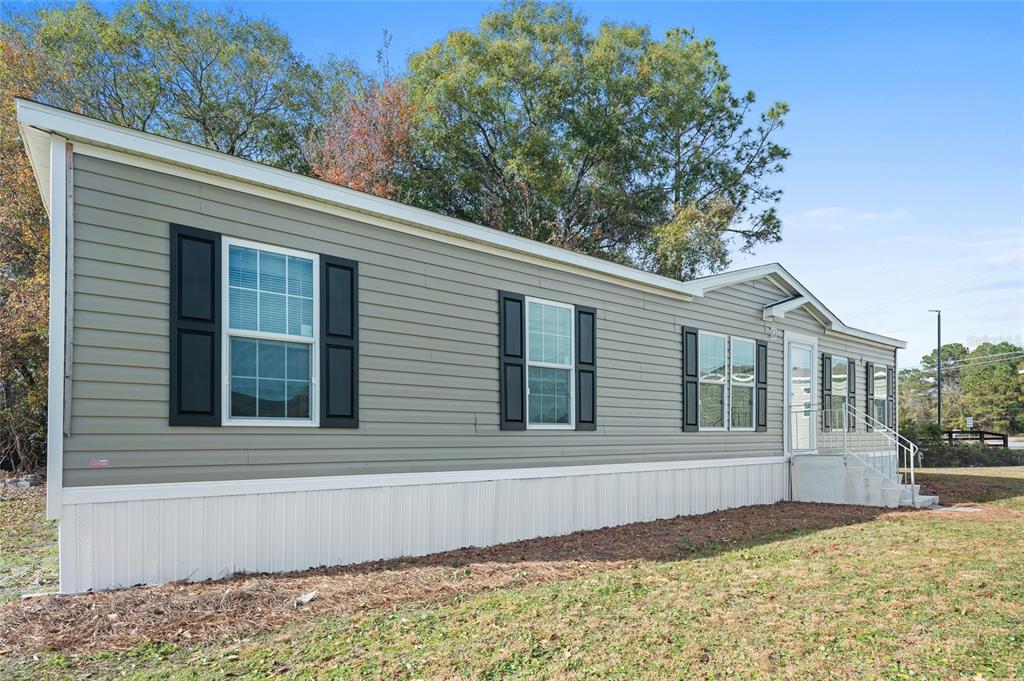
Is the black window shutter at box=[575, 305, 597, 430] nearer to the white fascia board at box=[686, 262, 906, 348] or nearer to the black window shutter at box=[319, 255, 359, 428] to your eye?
the white fascia board at box=[686, 262, 906, 348]

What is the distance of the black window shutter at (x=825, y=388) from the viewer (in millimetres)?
14547

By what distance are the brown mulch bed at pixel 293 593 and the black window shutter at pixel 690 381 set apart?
2520 mm

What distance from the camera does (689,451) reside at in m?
11.0

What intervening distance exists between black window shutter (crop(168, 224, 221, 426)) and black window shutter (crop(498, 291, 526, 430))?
3.18 m

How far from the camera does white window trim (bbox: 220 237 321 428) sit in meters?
5.93

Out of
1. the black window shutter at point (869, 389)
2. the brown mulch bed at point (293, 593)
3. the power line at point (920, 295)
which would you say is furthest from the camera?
the power line at point (920, 295)

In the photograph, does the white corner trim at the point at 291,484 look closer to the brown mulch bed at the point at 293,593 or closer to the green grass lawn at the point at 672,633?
the brown mulch bed at the point at 293,593

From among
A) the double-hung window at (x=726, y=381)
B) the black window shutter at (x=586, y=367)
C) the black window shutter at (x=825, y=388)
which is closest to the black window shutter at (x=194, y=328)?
the black window shutter at (x=586, y=367)

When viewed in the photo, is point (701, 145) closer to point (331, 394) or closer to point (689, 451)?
point (689, 451)

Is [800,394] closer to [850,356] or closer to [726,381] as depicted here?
[850,356]

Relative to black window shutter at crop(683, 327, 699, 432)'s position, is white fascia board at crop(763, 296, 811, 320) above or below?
above

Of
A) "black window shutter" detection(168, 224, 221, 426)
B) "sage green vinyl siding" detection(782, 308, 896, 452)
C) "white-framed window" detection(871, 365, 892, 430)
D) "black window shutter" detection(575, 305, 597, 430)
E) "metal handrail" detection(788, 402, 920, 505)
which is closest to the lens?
"black window shutter" detection(168, 224, 221, 426)

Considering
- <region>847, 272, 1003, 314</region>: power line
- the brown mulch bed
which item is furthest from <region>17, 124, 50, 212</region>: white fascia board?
<region>847, 272, 1003, 314</region>: power line

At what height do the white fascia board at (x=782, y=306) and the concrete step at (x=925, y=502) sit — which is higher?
A: the white fascia board at (x=782, y=306)
